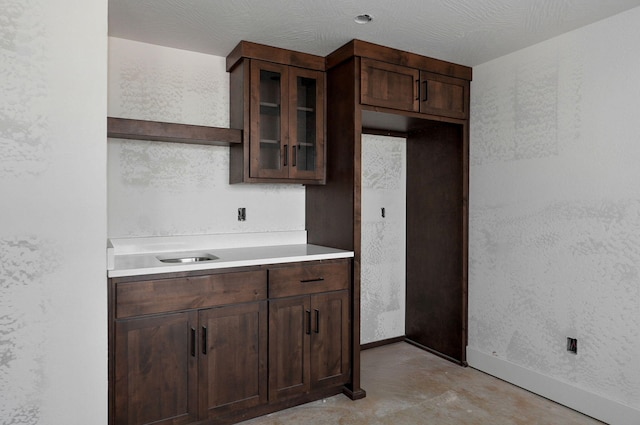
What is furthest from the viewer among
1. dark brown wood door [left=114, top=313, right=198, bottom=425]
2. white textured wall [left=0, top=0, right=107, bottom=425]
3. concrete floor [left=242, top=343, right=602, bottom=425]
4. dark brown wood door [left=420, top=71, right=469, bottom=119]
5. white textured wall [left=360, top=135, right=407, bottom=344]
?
white textured wall [left=360, top=135, right=407, bottom=344]

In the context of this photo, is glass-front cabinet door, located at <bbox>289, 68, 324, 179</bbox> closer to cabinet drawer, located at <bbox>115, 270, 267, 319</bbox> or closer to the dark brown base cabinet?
the dark brown base cabinet

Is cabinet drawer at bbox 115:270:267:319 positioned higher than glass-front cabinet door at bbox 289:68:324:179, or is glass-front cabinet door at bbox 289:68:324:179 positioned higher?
glass-front cabinet door at bbox 289:68:324:179

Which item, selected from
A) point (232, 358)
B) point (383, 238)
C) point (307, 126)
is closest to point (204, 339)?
point (232, 358)

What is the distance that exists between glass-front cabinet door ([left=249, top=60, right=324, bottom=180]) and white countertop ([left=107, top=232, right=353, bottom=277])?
521 millimetres

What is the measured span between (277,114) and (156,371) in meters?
1.75

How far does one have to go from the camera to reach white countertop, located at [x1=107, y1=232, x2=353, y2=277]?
2.17 m

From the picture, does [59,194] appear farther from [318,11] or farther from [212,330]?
[318,11]

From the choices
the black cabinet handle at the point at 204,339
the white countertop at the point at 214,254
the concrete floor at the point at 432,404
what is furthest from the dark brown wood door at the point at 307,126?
the concrete floor at the point at 432,404

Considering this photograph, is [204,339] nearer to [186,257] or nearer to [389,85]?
[186,257]

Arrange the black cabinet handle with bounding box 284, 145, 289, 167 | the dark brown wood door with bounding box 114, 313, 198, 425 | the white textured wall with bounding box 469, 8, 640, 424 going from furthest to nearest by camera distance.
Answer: the black cabinet handle with bounding box 284, 145, 289, 167, the white textured wall with bounding box 469, 8, 640, 424, the dark brown wood door with bounding box 114, 313, 198, 425

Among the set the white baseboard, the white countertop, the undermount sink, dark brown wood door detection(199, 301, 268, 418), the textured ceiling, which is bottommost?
the white baseboard

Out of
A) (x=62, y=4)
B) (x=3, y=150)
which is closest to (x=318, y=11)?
(x=62, y=4)

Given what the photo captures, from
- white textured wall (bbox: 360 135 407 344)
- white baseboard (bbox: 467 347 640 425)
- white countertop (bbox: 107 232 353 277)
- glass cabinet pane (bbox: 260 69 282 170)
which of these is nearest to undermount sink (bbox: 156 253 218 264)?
white countertop (bbox: 107 232 353 277)

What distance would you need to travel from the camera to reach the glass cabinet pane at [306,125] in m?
2.99
